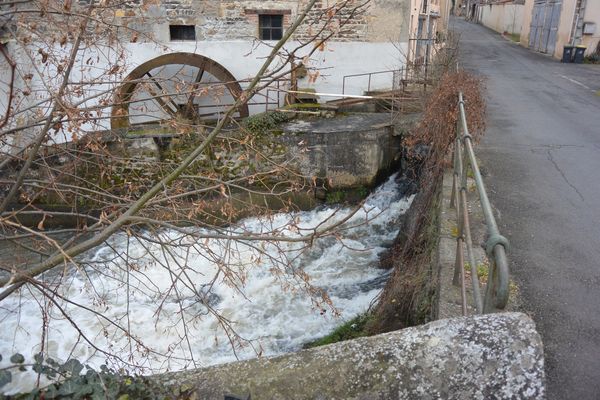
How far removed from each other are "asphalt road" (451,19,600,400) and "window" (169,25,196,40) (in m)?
7.55

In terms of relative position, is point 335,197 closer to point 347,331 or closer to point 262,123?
point 262,123

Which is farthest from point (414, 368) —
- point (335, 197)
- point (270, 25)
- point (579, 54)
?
point (579, 54)

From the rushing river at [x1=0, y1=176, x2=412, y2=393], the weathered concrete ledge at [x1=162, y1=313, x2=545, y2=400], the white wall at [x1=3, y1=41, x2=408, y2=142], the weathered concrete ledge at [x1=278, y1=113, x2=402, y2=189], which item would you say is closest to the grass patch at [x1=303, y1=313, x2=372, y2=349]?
the rushing river at [x1=0, y1=176, x2=412, y2=393]

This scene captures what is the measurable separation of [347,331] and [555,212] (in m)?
2.65

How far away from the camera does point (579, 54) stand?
18.7 metres

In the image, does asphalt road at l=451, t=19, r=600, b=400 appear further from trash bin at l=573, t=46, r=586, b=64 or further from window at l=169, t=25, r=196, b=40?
trash bin at l=573, t=46, r=586, b=64

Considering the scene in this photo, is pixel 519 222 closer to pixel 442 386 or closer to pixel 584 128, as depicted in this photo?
pixel 442 386

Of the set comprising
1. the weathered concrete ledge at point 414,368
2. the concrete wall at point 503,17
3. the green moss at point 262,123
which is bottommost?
the green moss at point 262,123

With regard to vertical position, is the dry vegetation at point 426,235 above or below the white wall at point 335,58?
below


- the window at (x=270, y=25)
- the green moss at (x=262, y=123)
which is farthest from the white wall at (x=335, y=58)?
the green moss at (x=262, y=123)

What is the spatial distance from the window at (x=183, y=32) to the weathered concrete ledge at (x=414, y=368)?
11.8 meters

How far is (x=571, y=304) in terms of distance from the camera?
3293mm

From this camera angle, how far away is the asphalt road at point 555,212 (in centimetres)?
284

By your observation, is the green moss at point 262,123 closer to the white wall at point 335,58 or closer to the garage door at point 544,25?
the white wall at point 335,58
